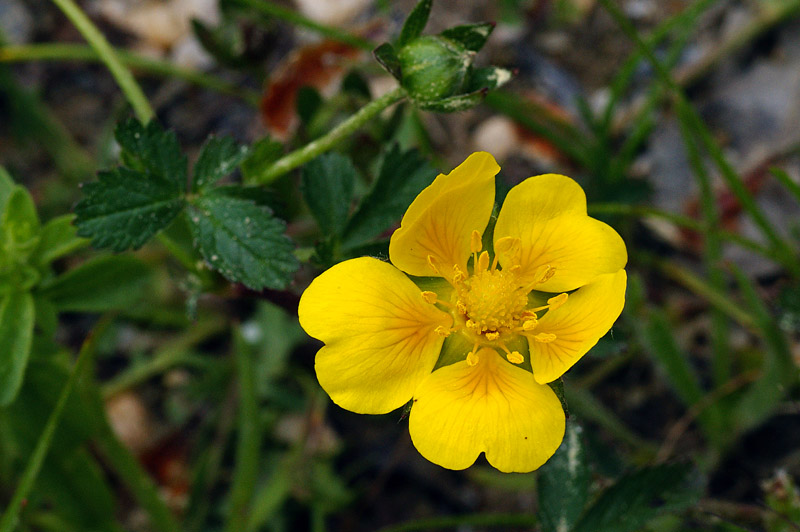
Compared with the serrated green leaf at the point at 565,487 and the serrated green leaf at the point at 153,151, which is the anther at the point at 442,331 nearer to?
the serrated green leaf at the point at 565,487

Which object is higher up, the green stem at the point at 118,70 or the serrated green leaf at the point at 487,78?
the green stem at the point at 118,70

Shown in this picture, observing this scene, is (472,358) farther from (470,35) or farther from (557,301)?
(470,35)

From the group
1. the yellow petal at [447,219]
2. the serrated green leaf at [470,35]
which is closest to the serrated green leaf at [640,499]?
the yellow petal at [447,219]

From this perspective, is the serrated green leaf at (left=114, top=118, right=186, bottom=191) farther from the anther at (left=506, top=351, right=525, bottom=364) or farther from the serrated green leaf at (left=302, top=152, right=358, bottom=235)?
the anther at (left=506, top=351, right=525, bottom=364)

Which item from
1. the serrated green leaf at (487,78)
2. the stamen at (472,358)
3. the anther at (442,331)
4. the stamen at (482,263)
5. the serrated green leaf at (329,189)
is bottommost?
the stamen at (472,358)

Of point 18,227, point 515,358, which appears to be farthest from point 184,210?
point 515,358

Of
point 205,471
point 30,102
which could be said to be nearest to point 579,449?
point 205,471

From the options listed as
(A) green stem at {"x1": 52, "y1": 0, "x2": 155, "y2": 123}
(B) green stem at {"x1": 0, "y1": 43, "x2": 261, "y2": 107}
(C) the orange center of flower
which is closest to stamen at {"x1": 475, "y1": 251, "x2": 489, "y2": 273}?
(C) the orange center of flower
